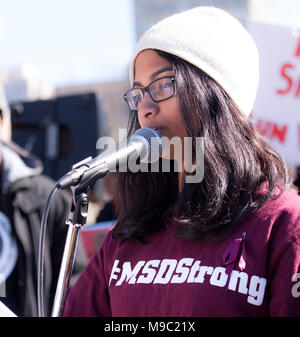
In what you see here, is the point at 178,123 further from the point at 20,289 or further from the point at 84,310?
the point at 20,289

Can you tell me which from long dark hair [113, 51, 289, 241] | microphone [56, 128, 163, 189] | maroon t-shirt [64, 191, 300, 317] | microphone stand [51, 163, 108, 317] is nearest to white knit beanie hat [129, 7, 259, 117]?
long dark hair [113, 51, 289, 241]

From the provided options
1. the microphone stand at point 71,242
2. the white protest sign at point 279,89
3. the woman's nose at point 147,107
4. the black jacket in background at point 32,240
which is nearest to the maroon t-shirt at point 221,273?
the microphone stand at point 71,242

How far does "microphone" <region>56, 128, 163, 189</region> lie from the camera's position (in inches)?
50.6

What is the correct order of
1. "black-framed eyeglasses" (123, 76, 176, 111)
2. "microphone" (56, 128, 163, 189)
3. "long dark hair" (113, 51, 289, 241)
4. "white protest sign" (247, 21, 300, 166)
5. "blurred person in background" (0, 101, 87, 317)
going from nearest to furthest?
1. "microphone" (56, 128, 163, 189)
2. "long dark hair" (113, 51, 289, 241)
3. "black-framed eyeglasses" (123, 76, 176, 111)
4. "blurred person in background" (0, 101, 87, 317)
5. "white protest sign" (247, 21, 300, 166)

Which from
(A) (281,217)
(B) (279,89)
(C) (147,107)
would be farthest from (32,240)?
(B) (279,89)

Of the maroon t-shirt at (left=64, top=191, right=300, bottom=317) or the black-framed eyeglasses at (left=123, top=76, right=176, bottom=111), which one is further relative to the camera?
the black-framed eyeglasses at (left=123, top=76, right=176, bottom=111)

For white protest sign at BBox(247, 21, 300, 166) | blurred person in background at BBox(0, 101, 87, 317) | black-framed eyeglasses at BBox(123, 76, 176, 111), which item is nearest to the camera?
black-framed eyeglasses at BBox(123, 76, 176, 111)

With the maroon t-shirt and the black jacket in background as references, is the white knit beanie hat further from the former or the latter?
the black jacket in background

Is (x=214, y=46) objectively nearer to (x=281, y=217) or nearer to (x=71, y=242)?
(x=281, y=217)

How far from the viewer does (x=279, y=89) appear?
11.7ft

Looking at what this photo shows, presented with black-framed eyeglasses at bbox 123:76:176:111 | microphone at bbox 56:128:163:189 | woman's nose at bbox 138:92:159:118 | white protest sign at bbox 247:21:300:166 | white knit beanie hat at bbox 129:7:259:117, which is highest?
white knit beanie hat at bbox 129:7:259:117

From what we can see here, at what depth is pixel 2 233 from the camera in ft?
8.79
